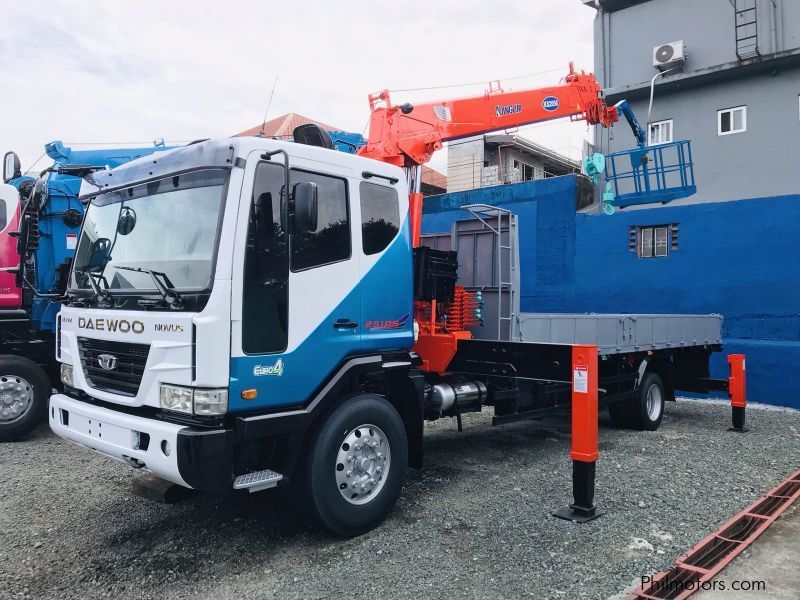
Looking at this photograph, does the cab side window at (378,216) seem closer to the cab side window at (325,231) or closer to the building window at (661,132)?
the cab side window at (325,231)

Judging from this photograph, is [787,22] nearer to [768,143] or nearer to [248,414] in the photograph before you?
[768,143]

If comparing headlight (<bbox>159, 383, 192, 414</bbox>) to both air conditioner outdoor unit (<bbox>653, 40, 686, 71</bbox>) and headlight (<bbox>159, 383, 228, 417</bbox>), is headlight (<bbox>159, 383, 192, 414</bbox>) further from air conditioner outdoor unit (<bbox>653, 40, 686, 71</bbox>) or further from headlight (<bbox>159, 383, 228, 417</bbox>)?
air conditioner outdoor unit (<bbox>653, 40, 686, 71</bbox>)

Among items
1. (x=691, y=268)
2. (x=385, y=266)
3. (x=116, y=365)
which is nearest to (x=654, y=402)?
(x=691, y=268)

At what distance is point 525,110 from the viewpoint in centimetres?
802

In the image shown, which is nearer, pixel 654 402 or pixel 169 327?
pixel 169 327

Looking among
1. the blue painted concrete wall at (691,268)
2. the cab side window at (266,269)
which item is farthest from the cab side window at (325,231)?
the blue painted concrete wall at (691,268)

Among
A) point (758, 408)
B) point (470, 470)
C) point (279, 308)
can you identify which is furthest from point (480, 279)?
point (758, 408)

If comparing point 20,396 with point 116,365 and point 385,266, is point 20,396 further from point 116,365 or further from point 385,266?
point 385,266

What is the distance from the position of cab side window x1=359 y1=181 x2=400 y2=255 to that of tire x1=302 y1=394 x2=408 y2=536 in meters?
1.18

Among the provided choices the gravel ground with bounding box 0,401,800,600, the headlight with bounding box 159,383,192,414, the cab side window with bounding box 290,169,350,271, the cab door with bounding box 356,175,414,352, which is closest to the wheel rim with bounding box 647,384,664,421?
the gravel ground with bounding box 0,401,800,600

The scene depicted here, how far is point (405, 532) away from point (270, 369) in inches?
65.7

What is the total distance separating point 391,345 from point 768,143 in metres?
13.2

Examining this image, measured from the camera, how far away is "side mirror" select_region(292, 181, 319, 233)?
12.4 feet

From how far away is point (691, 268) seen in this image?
11.2 metres
